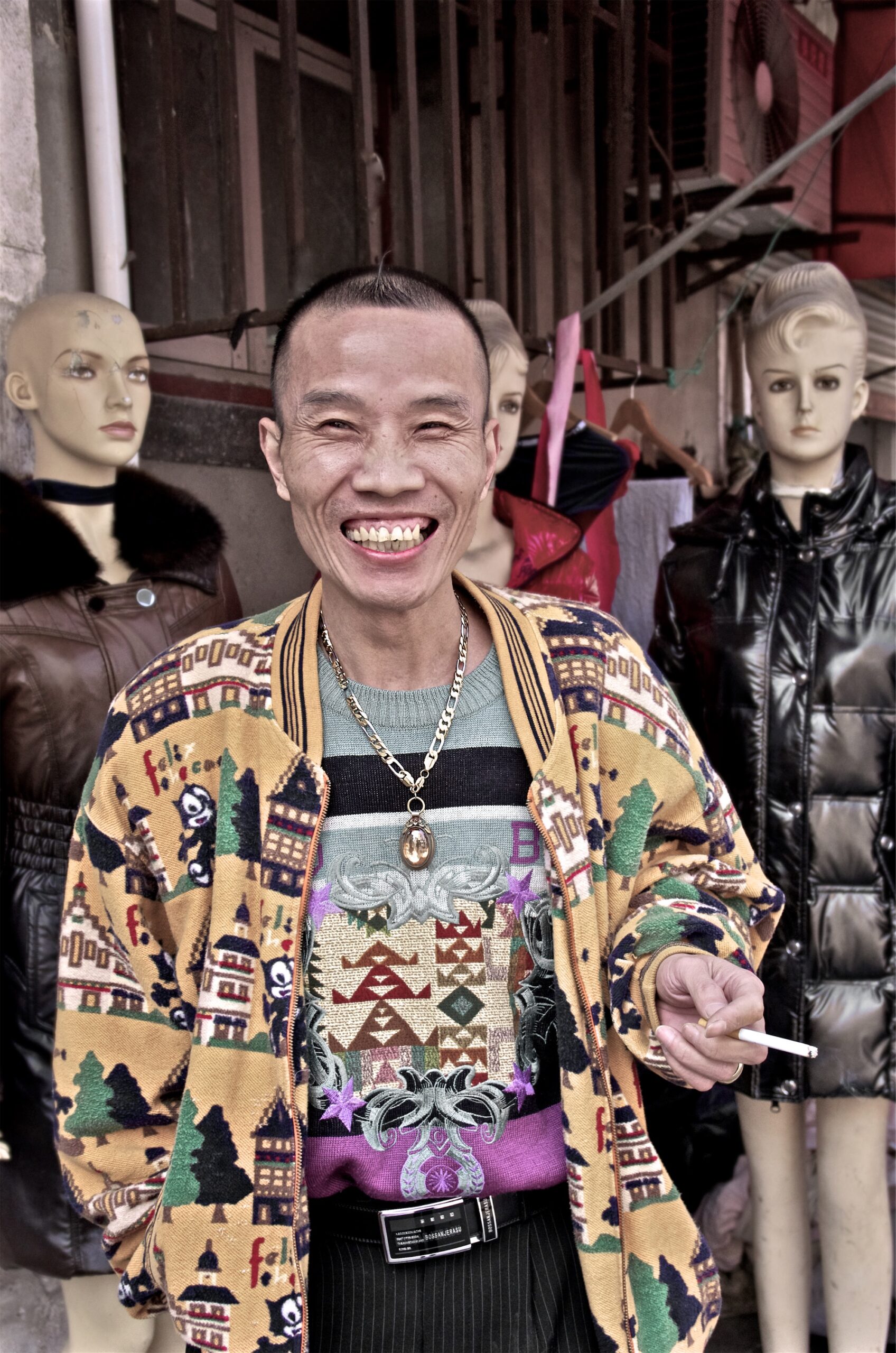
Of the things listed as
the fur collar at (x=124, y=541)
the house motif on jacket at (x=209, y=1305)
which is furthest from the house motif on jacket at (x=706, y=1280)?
the fur collar at (x=124, y=541)

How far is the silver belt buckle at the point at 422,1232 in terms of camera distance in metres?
1.29

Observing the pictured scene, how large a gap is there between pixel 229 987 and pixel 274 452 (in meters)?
0.64

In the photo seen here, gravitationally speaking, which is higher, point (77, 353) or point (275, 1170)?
point (77, 353)

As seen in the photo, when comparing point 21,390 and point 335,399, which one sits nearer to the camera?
point 335,399

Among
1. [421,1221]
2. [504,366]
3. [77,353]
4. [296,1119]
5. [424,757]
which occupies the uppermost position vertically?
[504,366]

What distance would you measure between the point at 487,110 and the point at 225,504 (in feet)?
4.13

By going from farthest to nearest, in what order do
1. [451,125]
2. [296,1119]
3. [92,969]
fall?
[451,125] < [92,969] < [296,1119]

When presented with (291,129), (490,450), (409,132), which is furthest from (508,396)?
(490,450)

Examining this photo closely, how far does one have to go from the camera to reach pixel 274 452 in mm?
1430

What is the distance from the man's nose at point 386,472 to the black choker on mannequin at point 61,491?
116 centimetres

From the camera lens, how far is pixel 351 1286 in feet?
4.30

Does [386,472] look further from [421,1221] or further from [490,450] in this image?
[421,1221]

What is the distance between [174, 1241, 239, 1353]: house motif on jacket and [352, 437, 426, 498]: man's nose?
858 mm

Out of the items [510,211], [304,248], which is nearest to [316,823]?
[304,248]
